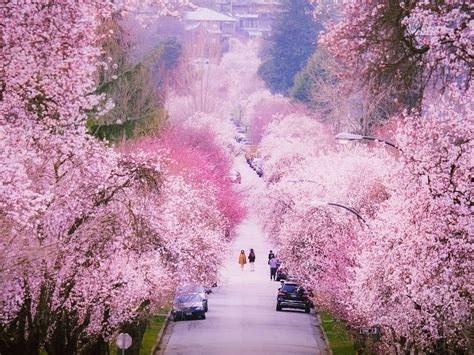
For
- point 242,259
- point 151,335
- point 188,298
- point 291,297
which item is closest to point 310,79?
point 242,259

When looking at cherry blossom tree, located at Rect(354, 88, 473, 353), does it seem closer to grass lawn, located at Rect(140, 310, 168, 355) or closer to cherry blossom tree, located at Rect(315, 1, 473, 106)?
cherry blossom tree, located at Rect(315, 1, 473, 106)

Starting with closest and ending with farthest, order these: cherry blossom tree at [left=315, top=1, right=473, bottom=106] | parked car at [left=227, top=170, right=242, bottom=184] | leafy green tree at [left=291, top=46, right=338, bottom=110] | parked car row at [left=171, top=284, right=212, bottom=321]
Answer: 1. cherry blossom tree at [left=315, top=1, right=473, bottom=106]
2. parked car row at [left=171, top=284, right=212, bottom=321]
3. parked car at [left=227, top=170, right=242, bottom=184]
4. leafy green tree at [left=291, top=46, right=338, bottom=110]

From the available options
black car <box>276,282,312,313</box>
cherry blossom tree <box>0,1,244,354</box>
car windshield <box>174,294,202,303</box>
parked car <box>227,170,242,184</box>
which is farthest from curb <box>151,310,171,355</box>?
parked car <box>227,170,242,184</box>

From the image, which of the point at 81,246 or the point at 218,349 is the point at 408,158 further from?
the point at 218,349

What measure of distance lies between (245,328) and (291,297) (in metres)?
8.81

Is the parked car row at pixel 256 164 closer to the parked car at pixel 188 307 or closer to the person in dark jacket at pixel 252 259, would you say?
the person in dark jacket at pixel 252 259

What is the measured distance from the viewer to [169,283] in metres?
39.2

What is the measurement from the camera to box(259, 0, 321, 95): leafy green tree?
577 ft

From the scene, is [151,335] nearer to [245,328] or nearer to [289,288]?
[245,328]

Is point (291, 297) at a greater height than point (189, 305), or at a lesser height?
lesser

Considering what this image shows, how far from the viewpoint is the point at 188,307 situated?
5859cm

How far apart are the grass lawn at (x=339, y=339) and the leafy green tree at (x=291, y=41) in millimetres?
119829

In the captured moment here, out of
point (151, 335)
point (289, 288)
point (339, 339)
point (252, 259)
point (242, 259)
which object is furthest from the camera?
point (252, 259)

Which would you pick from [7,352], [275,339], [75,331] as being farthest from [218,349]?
[7,352]
